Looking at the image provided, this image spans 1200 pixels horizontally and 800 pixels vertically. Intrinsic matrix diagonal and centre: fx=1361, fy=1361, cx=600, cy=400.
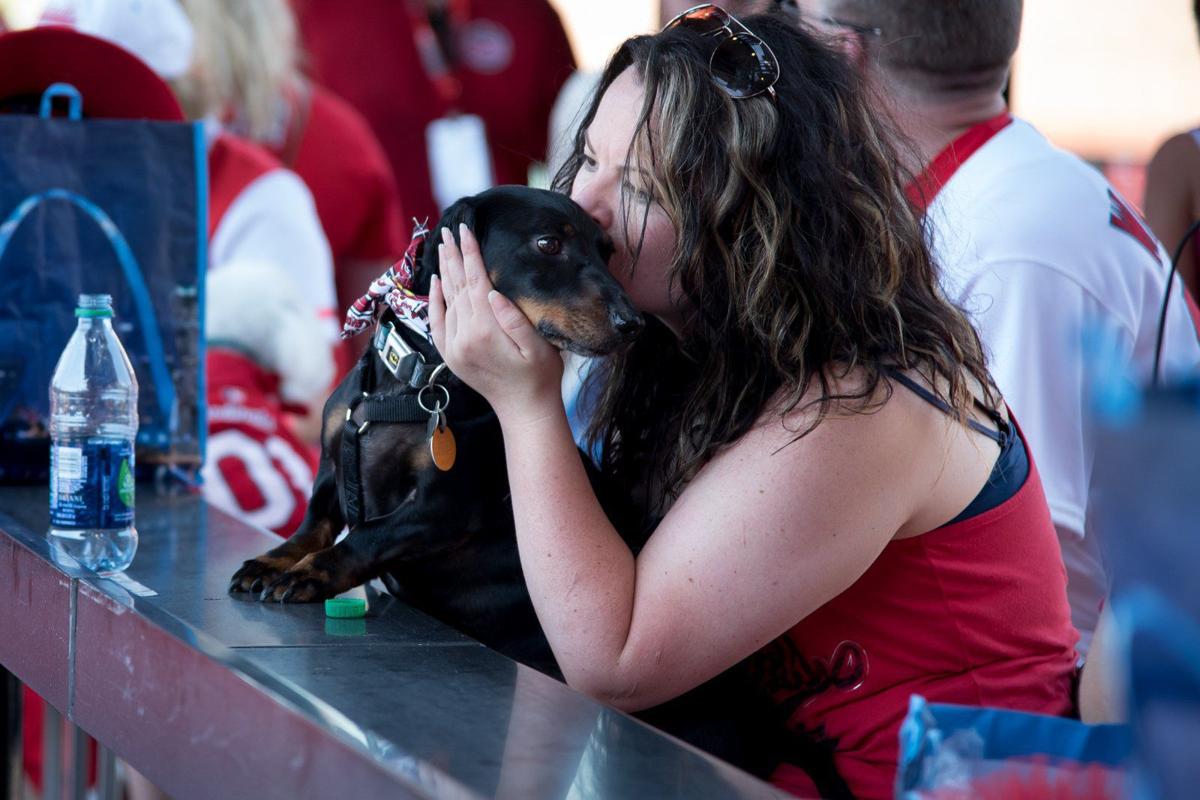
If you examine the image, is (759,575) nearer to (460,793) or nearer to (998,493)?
(998,493)

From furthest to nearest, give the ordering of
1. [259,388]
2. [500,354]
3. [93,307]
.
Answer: [259,388] → [93,307] → [500,354]

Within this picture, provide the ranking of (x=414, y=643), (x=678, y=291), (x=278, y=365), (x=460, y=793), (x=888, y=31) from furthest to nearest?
(x=278, y=365), (x=888, y=31), (x=678, y=291), (x=414, y=643), (x=460, y=793)

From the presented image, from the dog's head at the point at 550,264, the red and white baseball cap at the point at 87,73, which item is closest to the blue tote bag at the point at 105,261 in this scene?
the red and white baseball cap at the point at 87,73

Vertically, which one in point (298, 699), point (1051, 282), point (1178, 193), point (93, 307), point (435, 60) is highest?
point (435, 60)

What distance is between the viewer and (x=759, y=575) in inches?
54.9

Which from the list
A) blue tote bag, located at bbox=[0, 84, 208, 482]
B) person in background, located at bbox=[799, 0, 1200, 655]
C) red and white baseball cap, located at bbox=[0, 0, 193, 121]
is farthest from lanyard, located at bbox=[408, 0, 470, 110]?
person in background, located at bbox=[799, 0, 1200, 655]

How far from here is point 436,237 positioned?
5.64ft

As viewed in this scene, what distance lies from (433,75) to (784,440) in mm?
3486

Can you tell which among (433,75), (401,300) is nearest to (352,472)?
(401,300)

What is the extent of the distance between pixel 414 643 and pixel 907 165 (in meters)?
0.87

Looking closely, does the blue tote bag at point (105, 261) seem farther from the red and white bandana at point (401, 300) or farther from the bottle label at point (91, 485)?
the red and white bandana at point (401, 300)

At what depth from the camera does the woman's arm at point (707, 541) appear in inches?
55.1

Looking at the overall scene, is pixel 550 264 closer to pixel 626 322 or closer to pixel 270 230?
pixel 626 322

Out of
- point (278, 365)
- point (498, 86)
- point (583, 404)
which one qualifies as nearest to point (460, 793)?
point (583, 404)
